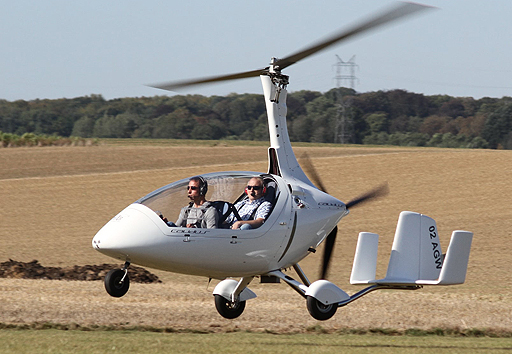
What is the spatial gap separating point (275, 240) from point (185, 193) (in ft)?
4.89

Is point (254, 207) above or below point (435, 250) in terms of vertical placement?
above

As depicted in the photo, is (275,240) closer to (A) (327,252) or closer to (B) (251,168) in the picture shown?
(A) (327,252)

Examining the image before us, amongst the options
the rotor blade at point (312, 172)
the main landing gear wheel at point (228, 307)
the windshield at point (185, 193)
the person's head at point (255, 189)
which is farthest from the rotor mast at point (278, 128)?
the main landing gear wheel at point (228, 307)

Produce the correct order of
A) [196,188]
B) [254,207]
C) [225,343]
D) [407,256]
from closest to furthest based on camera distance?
[196,188]
[254,207]
[407,256]
[225,343]

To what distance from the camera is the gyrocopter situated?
1001 cm

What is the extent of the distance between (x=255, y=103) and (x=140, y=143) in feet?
32.2

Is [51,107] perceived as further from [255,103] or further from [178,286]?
[178,286]

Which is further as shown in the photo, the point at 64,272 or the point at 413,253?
the point at 64,272

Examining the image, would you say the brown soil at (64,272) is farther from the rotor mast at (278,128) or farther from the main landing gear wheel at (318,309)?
the main landing gear wheel at (318,309)

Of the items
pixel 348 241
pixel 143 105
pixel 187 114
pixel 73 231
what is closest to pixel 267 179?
pixel 348 241

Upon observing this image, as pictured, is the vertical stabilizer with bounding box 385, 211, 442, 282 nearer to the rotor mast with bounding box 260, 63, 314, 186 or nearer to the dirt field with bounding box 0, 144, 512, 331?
the rotor mast with bounding box 260, 63, 314, 186

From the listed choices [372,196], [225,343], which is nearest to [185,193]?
[225,343]

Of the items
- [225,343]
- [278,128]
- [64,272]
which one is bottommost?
[64,272]

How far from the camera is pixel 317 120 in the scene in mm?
59156
